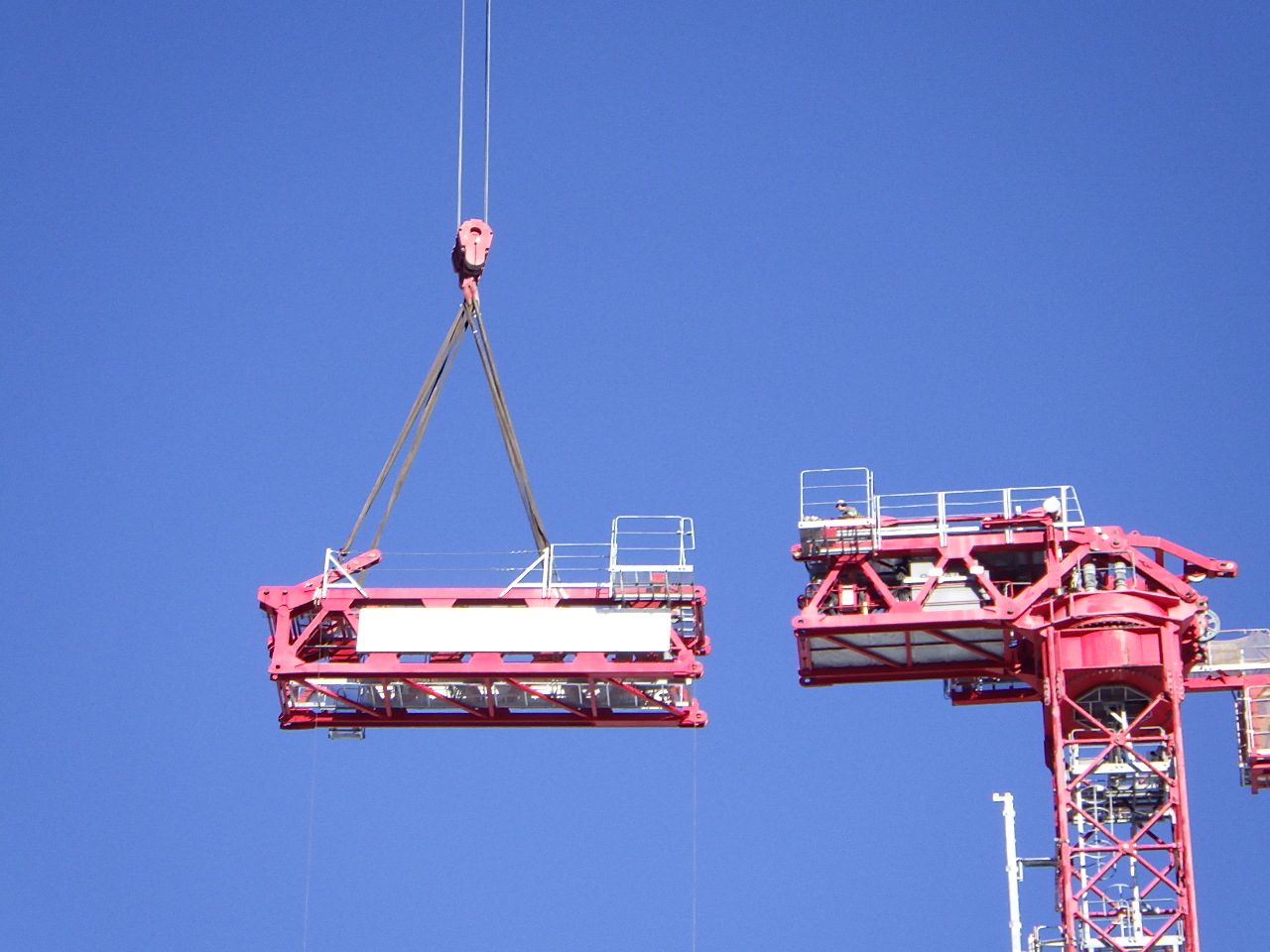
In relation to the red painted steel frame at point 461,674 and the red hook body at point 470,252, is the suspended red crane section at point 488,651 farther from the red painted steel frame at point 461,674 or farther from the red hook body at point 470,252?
the red hook body at point 470,252

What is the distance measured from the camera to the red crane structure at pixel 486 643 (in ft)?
273

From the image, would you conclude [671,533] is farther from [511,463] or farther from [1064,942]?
[1064,942]

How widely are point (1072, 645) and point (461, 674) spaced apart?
14.7 meters

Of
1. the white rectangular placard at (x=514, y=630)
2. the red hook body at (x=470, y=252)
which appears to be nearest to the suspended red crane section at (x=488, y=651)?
the white rectangular placard at (x=514, y=630)

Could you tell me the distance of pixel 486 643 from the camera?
8319 cm

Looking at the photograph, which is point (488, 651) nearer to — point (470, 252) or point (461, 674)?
point (461, 674)

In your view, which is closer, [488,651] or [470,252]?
[488,651]

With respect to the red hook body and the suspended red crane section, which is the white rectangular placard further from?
the red hook body

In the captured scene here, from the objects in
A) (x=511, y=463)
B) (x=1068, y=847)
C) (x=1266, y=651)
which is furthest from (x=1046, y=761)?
(x=511, y=463)

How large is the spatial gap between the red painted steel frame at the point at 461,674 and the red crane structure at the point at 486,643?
0.02 m

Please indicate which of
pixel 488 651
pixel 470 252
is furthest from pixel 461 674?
pixel 470 252

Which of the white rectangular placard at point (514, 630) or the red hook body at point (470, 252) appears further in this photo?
the red hook body at point (470, 252)

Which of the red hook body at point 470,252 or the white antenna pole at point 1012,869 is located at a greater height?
the red hook body at point 470,252

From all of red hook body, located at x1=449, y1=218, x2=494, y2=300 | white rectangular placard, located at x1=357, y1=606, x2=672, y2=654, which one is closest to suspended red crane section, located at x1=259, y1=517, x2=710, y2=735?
white rectangular placard, located at x1=357, y1=606, x2=672, y2=654
